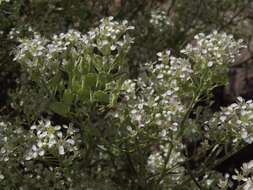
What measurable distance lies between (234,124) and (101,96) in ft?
1.87

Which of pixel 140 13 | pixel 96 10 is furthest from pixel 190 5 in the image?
pixel 96 10

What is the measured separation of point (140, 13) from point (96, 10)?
0.99 ft

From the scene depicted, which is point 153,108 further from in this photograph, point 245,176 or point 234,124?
point 245,176

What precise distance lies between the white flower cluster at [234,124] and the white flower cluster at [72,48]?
48 centimetres

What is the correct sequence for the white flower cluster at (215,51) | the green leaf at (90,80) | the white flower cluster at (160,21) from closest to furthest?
the green leaf at (90,80), the white flower cluster at (215,51), the white flower cluster at (160,21)

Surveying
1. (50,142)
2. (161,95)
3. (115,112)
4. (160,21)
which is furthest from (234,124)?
(160,21)

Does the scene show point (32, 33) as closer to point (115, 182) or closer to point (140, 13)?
point (115, 182)

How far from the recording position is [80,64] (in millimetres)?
2414

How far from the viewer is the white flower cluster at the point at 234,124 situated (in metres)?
2.52

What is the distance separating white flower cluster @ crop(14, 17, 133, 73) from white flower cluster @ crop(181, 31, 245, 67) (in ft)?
0.94

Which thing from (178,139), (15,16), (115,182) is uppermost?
(15,16)

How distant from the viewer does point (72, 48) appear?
101 inches

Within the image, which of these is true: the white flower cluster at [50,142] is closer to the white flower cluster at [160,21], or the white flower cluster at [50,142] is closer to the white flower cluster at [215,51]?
the white flower cluster at [215,51]

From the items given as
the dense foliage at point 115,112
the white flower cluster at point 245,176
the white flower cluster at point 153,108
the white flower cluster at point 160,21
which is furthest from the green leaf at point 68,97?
the white flower cluster at point 160,21
